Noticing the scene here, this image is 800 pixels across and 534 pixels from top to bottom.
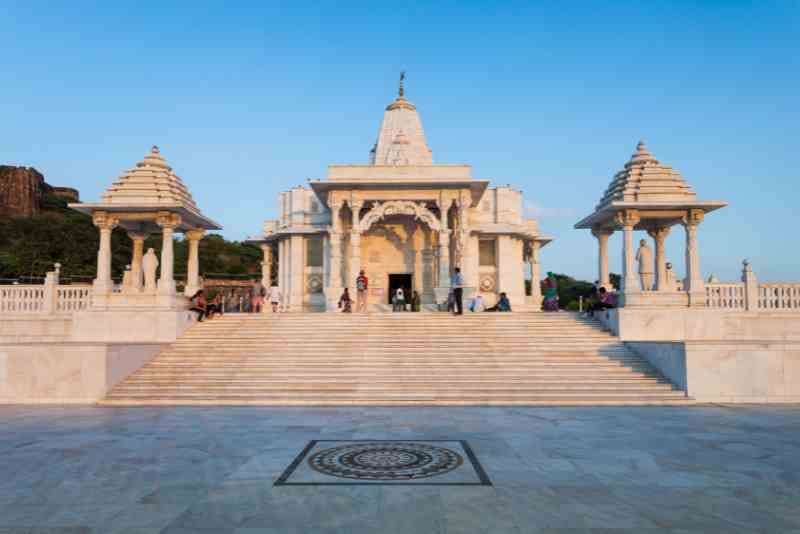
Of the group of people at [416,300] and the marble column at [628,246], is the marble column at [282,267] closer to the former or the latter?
the group of people at [416,300]

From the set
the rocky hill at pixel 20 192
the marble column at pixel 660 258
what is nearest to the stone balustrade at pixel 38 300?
the marble column at pixel 660 258

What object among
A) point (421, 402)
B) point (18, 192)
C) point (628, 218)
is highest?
point (18, 192)

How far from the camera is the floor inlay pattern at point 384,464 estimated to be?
586 centimetres

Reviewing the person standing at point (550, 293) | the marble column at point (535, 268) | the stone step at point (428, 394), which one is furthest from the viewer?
the marble column at point (535, 268)

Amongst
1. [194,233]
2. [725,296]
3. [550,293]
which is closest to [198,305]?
[194,233]

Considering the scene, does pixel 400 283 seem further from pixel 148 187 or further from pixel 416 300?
pixel 148 187

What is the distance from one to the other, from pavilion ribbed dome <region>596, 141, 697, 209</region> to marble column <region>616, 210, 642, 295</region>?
1.70 feet

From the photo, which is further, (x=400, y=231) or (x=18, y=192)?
(x=18, y=192)

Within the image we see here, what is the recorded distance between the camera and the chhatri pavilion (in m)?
23.7

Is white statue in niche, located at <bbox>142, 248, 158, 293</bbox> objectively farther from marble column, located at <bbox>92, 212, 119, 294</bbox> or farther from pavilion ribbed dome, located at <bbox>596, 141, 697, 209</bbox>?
pavilion ribbed dome, located at <bbox>596, 141, 697, 209</bbox>

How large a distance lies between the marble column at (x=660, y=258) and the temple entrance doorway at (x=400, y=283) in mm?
11798

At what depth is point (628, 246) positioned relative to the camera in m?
17.4

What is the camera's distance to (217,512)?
4.91m

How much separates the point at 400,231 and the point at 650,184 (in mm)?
12669
